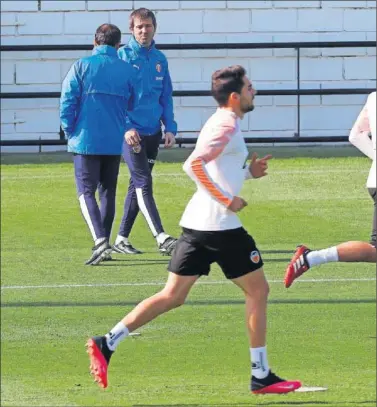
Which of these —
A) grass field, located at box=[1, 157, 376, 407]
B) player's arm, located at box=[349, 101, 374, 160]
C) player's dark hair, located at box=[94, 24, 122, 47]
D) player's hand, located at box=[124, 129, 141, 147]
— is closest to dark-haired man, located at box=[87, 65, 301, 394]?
grass field, located at box=[1, 157, 376, 407]

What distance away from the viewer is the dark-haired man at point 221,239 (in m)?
7.83

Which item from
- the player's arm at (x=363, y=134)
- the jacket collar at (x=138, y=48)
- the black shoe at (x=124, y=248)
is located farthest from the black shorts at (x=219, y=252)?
the black shoe at (x=124, y=248)

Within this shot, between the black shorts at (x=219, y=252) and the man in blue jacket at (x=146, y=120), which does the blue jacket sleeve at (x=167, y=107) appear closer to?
the man in blue jacket at (x=146, y=120)

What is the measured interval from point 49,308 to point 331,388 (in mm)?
3236

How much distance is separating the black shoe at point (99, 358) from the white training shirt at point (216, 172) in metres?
0.75

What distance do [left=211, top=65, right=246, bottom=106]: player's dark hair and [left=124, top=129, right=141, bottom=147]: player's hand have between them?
5.02 metres

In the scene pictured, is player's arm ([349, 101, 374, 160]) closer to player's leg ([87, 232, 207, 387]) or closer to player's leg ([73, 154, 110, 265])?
player's leg ([87, 232, 207, 387])

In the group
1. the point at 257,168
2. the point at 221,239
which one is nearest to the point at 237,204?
the point at 221,239

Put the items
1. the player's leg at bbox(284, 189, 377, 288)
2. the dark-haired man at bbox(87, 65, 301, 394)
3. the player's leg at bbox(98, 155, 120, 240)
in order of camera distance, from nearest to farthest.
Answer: the dark-haired man at bbox(87, 65, 301, 394) → the player's leg at bbox(284, 189, 377, 288) → the player's leg at bbox(98, 155, 120, 240)

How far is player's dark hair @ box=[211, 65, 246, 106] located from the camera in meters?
7.98

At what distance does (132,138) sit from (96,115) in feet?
1.31

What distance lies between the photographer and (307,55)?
23109 millimetres

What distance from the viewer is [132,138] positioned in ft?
42.7

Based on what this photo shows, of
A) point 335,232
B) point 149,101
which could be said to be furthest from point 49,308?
point 335,232
